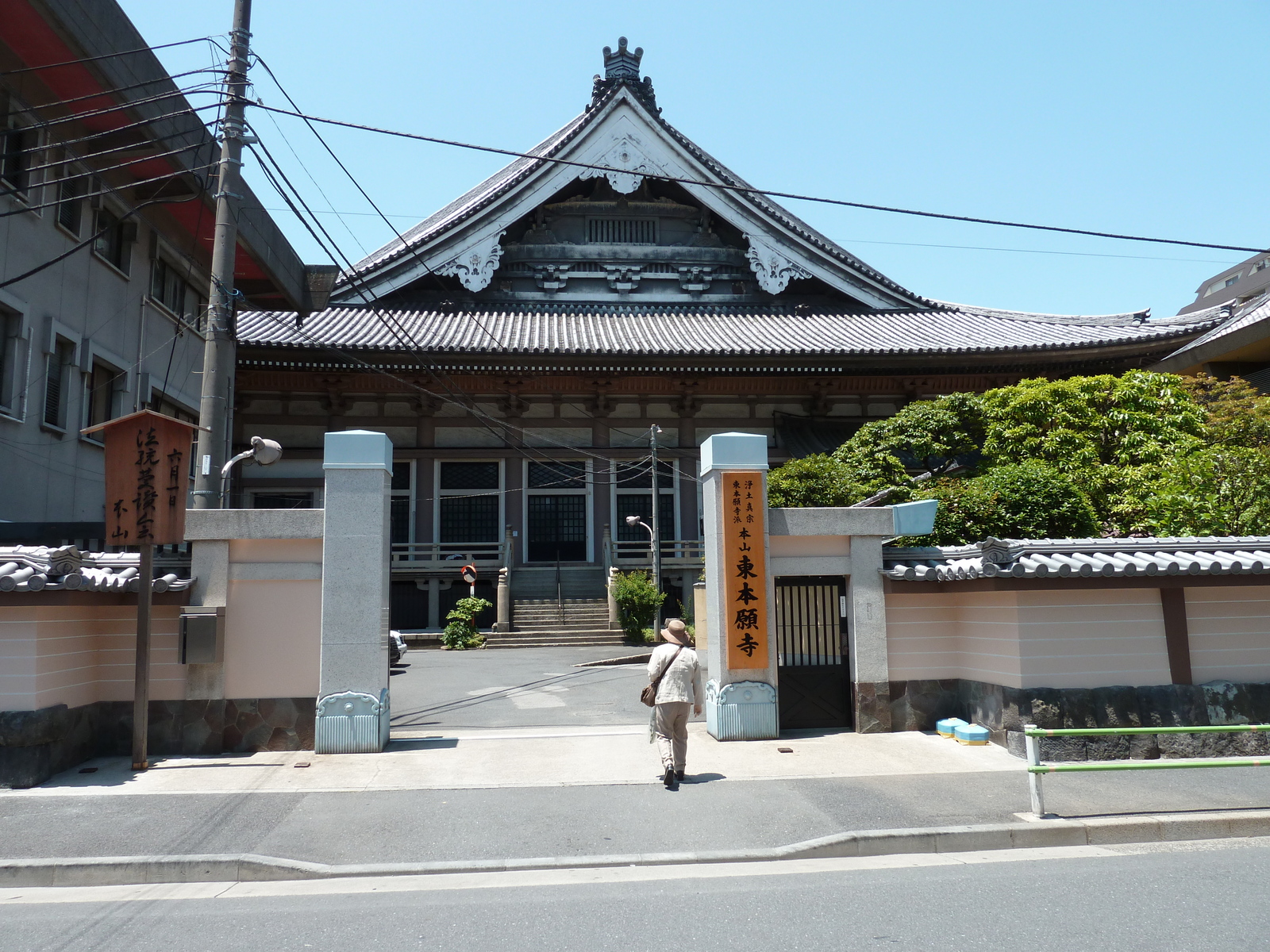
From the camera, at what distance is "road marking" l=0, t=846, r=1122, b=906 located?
6215mm

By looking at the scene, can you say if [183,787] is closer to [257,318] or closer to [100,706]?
[100,706]

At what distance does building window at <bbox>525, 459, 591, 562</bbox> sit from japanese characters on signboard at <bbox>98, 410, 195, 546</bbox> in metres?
16.3

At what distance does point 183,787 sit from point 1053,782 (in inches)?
341

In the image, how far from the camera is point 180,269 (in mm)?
19969

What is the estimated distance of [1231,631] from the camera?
10.7 m

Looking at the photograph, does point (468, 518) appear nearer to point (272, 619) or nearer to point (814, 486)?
point (814, 486)

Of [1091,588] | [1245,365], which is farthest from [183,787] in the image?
[1245,365]

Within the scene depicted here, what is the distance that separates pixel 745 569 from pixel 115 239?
1419 centimetres

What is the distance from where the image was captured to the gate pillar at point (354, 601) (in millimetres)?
10227

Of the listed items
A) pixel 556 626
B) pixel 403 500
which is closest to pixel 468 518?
pixel 403 500

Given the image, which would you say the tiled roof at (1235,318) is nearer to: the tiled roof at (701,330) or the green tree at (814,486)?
the tiled roof at (701,330)

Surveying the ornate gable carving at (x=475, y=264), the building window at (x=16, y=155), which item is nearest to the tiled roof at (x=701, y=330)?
the ornate gable carving at (x=475, y=264)

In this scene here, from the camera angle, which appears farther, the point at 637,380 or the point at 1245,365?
the point at 637,380

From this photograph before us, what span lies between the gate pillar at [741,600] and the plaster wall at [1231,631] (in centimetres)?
508
